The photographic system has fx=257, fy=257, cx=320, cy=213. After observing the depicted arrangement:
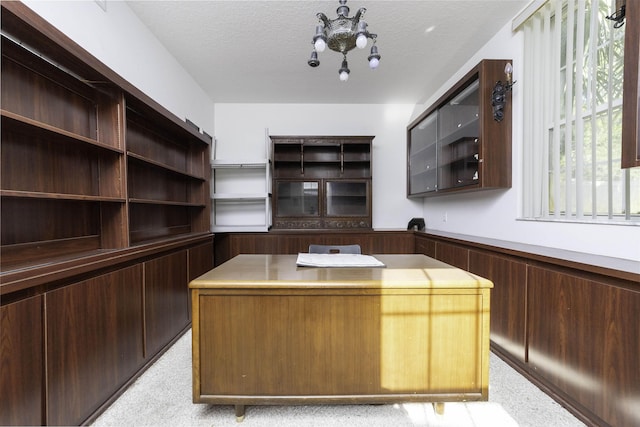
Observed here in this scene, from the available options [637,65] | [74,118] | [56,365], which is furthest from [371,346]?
[74,118]

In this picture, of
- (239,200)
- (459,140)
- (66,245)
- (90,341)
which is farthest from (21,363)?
(459,140)

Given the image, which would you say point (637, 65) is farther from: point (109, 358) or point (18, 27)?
point (109, 358)

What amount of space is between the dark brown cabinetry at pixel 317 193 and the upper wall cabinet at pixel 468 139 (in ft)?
3.03

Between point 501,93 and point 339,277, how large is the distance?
218 cm

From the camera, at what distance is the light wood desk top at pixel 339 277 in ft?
4.40

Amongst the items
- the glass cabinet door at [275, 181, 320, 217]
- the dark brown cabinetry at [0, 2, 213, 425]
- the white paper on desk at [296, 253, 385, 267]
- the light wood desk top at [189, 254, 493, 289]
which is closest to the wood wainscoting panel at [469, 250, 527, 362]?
the light wood desk top at [189, 254, 493, 289]

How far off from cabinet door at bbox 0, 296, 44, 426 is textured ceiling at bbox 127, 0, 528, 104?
2.38 meters

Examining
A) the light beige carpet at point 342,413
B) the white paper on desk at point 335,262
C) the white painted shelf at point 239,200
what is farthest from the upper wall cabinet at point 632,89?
the white painted shelf at point 239,200

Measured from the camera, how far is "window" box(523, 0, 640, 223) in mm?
1525

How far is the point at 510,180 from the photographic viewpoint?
2.34 meters

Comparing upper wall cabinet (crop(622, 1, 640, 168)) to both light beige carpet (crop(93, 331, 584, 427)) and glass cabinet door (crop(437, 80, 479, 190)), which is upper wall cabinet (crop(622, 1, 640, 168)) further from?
light beige carpet (crop(93, 331, 584, 427))

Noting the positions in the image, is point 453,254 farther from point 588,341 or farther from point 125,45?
point 125,45

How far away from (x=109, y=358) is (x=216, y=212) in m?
2.75

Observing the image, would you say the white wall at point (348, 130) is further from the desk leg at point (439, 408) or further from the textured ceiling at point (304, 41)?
the desk leg at point (439, 408)
